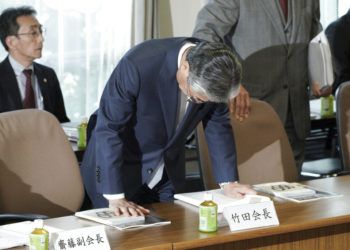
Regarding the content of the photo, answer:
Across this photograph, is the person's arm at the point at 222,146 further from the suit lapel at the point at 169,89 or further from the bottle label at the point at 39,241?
the bottle label at the point at 39,241

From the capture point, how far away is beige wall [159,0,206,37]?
6.42 metres

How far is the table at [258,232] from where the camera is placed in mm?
2336

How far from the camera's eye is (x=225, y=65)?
2.42 metres

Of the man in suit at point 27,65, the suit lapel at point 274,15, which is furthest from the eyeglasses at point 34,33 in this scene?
the suit lapel at point 274,15

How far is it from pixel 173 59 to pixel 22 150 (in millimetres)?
701

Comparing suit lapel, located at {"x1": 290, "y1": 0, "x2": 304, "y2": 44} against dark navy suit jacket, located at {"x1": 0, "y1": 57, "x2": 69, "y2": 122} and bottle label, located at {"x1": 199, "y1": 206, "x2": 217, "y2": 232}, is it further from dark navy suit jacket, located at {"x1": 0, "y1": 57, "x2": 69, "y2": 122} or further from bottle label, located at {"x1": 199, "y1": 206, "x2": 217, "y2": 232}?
bottle label, located at {"x1": 199, "y1": 206, "x2": 217, "y2": 232}

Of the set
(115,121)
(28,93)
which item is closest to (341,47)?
(28,93)

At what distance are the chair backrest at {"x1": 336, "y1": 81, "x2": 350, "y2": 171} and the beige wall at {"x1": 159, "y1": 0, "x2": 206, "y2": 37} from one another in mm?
2746

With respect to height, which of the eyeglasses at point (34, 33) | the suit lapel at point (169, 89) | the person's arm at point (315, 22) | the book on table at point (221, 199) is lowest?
the book on table at point (221, 199)

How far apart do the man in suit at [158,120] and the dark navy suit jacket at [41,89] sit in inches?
61.0

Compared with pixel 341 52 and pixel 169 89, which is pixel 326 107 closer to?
pixel 341 52

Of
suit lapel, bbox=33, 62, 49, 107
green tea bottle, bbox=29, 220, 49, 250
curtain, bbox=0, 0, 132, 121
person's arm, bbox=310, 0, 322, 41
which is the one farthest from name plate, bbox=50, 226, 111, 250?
curtain, bbox=0, 0, 132, 121

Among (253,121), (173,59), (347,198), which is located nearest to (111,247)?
(173,59)

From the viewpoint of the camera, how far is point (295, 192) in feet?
9.63
